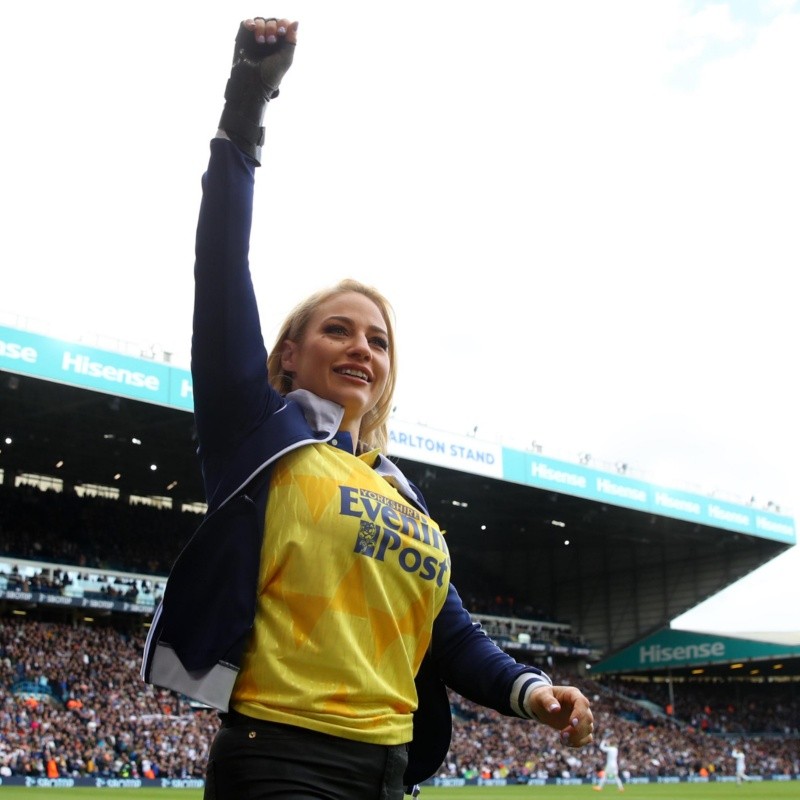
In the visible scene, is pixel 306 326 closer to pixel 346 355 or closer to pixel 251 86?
pixel 346 355

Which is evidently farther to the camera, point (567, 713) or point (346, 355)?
point (346, 355)

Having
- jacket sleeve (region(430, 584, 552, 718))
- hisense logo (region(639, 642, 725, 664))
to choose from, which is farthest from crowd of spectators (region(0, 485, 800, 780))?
jacket sleeve (region(430, 584, 552, 718))

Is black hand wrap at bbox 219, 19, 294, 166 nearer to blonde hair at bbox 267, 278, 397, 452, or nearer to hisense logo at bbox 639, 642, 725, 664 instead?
blonde hair at bbox 267, 278, 397, 452

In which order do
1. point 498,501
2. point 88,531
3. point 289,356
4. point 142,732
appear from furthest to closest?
point 498,501, point 88,531, point 142,732, point 289,356

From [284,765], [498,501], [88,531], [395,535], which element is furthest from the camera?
[498,501]

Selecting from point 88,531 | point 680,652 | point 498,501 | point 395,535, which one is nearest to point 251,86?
point 395,535

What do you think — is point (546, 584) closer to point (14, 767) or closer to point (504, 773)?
point (504, 773)

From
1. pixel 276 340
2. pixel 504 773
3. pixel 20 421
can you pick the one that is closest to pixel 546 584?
pixel 504 773

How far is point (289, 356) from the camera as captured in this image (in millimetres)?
2303

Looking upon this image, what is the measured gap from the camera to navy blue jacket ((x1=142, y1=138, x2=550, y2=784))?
1.81 metres

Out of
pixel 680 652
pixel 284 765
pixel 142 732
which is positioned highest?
pixel 680 652

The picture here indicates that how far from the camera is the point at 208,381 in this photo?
1878 millimetres

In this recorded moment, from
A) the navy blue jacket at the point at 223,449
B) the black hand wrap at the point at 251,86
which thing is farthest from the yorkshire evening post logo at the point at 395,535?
the black hand wrap at the point at 251,86

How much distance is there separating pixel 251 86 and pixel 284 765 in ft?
4.15
